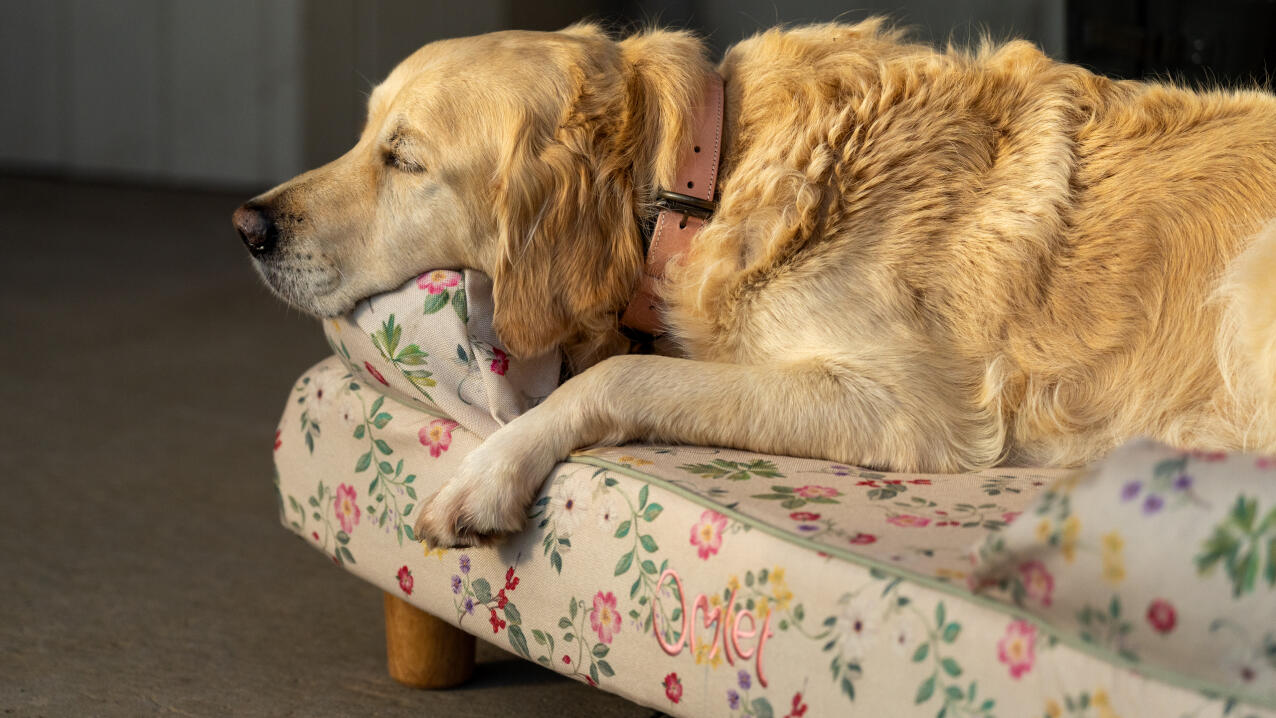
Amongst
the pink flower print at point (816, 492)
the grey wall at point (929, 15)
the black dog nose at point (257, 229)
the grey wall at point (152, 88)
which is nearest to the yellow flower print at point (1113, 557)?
the pink flower print at point (816, 492)

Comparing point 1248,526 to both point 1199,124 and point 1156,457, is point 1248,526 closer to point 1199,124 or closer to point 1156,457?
point 1156,457

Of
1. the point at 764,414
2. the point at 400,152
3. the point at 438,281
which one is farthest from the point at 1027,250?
the point at 400,152

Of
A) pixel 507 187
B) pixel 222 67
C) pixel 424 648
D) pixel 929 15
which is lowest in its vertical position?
pixel 424 648

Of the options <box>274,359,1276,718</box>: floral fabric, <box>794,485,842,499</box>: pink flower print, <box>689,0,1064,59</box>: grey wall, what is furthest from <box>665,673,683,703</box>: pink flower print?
<box>689,0,1064,59</box>: grey wall

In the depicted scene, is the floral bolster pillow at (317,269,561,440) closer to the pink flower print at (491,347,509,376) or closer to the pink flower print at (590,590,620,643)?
the pink flower print at (491,347,509,376)

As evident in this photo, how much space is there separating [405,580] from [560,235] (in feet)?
1.99

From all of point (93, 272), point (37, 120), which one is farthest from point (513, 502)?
point (37, 120)

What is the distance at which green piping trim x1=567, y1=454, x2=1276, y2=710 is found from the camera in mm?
1090

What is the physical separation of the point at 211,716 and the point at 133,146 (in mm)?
9289

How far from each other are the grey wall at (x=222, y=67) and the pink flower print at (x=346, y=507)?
22.8 feet

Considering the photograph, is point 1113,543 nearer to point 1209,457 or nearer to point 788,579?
point 1209,457

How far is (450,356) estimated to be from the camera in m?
1.85

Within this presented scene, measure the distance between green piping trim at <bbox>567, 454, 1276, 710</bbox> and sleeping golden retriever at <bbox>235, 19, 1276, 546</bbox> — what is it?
249 millimetres

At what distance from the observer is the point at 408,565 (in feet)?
6.29
